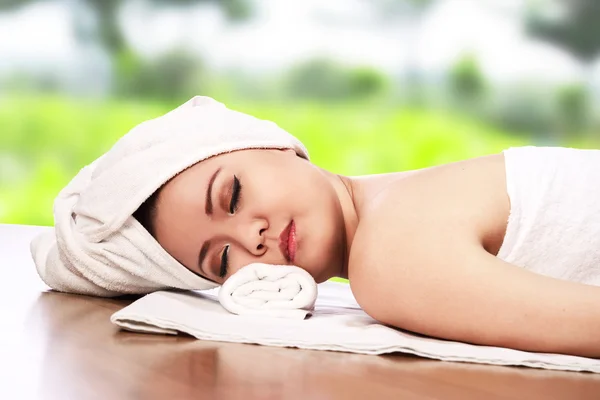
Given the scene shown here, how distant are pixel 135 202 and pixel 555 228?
2.85 ft

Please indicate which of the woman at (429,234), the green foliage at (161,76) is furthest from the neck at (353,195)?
the green foliage at (161,76)

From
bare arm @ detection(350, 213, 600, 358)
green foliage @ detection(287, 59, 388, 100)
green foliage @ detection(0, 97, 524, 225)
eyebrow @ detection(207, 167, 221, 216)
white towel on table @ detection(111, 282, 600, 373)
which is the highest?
green foliage @ detection(287, 59, 388, 100)

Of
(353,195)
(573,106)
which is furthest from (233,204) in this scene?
(573,106)

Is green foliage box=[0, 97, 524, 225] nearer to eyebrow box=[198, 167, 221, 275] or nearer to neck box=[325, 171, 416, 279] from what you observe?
neck box=[325, 171, 416, 279]

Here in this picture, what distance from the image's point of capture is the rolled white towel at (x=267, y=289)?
166cm

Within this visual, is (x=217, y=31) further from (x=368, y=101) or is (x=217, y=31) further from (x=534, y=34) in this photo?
(x=534, y=34)

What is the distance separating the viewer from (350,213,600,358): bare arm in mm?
1336

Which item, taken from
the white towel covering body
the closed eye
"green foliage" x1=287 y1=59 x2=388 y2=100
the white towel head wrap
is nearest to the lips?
the closed eye

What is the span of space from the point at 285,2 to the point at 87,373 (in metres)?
3.28

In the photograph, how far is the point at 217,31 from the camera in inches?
172

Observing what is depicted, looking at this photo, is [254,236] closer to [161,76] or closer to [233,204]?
[233,204]

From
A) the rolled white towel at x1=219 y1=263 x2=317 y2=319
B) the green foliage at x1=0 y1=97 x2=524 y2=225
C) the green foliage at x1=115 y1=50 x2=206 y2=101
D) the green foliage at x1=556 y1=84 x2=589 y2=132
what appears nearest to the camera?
the rolled white towel at x1=219 y1=263 x2=317 y2=319

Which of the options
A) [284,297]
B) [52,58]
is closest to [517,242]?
[284,297]

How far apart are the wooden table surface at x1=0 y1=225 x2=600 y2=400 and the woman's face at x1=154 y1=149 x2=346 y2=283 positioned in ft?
0.95
